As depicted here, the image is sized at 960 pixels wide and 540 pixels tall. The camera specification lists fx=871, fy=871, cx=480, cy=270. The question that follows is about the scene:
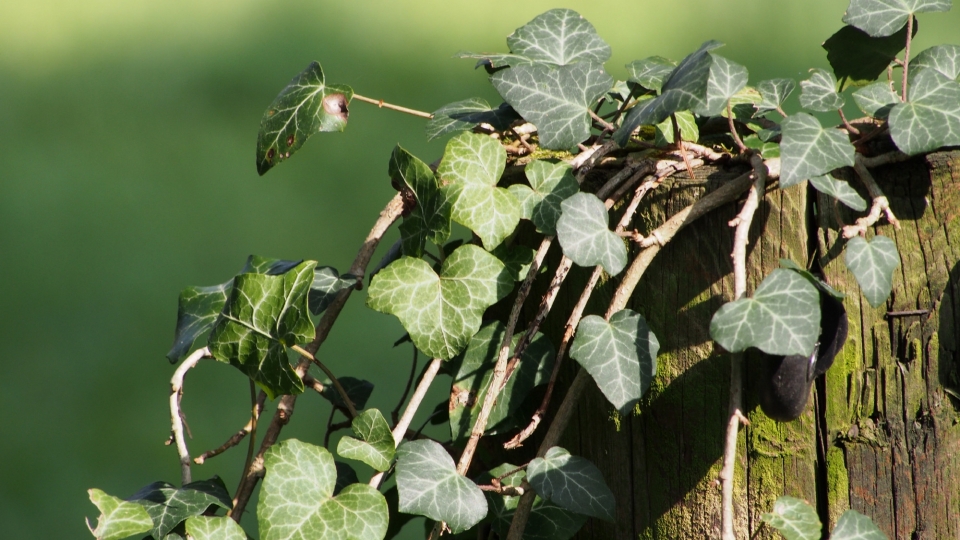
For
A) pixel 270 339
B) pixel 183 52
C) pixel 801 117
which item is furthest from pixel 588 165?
pixel 183 52

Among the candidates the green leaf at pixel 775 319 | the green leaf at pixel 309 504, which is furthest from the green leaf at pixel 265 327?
the green leaf at pixel 775 319

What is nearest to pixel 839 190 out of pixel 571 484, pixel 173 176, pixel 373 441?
pixel 571 484

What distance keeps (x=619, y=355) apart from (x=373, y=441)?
21 cm

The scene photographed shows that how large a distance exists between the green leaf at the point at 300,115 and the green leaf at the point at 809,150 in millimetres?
387

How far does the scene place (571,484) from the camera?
2.30 feet

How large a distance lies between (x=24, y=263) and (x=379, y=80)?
41.7 inches

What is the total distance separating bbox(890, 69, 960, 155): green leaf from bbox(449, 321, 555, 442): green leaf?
33 centimetres

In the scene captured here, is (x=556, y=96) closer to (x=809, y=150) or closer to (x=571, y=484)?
(x=809, y=150)

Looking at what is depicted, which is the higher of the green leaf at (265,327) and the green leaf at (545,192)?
the green leaf at (545,192)

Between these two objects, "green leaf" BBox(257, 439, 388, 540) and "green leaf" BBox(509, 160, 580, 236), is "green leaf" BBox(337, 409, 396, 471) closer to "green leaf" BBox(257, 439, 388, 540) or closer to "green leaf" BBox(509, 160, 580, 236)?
"green leaf" BBox(257, 439, 388, 540)

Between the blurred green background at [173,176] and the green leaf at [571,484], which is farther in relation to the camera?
the blurred green background at [173,176]

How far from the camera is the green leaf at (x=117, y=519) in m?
0.69

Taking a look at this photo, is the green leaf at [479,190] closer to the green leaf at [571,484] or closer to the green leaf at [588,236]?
the green leaf at [588,236]

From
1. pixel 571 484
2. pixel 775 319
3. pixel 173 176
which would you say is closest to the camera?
pixel 775 319
